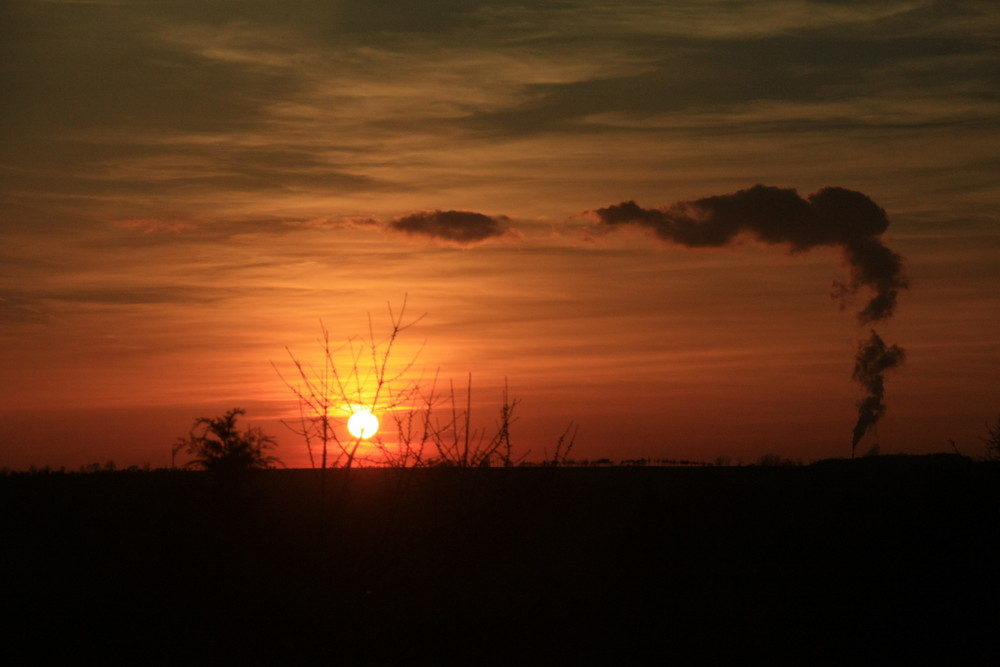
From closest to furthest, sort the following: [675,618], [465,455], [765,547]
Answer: [465,455]
[675,618]
[765,547]

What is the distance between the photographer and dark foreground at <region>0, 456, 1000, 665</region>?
40.9ft

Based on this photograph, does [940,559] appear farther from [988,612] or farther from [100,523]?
[100,523]

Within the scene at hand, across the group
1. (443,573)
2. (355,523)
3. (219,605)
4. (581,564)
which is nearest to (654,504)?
(581,564)

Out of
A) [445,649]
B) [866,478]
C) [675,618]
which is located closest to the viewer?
[445,649]

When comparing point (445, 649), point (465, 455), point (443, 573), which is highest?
point (465, 455)

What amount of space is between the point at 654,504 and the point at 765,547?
287 centimetres

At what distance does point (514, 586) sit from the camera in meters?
14.4

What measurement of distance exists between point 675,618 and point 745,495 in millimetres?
12265

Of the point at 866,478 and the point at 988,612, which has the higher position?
the point at 866,478

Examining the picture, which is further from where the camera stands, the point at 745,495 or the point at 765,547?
the point at 745,495

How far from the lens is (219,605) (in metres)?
13.1

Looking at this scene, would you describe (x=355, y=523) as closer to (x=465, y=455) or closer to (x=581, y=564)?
(x=581, y=564)

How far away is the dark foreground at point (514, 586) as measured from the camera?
40.9ft

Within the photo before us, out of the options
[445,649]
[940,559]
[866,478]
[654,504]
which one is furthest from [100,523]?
[866,478]
